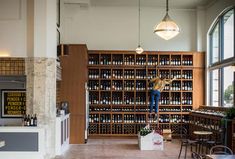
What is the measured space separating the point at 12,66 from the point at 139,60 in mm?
5531

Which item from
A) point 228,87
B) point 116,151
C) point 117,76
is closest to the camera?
point 116,151

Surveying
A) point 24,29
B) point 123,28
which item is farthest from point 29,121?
point 123,28

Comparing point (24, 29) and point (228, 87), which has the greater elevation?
point (24, 29)

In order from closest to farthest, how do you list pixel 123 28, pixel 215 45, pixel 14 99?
1. pixel 14 99
2. pixel 215 45
3. pixel 123 28

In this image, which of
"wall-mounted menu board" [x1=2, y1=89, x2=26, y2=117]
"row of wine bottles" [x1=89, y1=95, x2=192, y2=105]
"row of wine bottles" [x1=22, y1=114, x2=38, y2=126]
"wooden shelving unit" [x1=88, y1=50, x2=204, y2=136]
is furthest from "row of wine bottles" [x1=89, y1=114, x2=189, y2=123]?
"row of wine bottles" [x1=22, y1=114, x2=38, y2=126]

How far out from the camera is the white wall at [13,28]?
9.49m

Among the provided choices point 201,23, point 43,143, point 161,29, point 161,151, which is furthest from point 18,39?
point 201,23

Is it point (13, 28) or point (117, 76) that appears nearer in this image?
point (13, 28)

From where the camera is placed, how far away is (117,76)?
1367 cm

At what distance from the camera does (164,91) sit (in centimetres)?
1373

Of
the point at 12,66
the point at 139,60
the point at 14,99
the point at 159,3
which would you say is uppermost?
the point at 159,3

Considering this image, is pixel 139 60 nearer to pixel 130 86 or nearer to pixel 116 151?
pixel 130 86

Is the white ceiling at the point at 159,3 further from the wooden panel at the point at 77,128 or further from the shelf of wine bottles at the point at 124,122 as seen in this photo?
the wooden panel at the point at 77,128

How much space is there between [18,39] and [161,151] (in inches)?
189
